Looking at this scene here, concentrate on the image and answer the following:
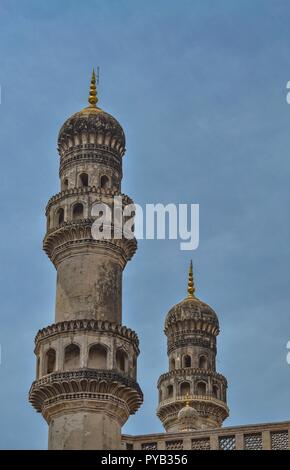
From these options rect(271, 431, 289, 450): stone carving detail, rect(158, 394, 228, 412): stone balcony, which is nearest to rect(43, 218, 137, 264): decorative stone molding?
rect(271, 431, 289, 450): stone carving detail

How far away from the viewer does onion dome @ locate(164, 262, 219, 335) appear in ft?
120

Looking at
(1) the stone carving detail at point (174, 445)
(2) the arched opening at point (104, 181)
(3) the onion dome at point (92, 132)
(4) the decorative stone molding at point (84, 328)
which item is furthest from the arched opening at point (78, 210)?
(1) the stone carving detail at point (174, 445)

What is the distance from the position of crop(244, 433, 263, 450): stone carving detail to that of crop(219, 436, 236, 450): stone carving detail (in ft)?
0.91

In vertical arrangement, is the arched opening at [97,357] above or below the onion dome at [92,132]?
below

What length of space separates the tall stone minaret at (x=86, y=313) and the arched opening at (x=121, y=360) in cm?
2

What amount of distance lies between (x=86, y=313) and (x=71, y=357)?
3.41 feet

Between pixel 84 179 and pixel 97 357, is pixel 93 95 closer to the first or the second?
pixel 84 179

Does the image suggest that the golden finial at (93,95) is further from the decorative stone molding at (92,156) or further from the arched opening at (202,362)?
the arched opening at (202,362)

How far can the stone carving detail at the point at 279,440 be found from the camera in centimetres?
2320

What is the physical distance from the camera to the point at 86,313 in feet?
80.1

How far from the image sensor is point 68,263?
2534cm

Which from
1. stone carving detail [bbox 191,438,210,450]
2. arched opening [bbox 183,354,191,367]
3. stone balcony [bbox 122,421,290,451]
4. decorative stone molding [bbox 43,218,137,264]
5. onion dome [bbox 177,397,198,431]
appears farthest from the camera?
arched opening [bbox 183,354,191,367]

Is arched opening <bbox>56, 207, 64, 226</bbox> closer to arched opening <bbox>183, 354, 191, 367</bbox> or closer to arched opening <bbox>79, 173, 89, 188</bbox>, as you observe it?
arched opening <bbox>79, 173, 89, 188</bbox>
